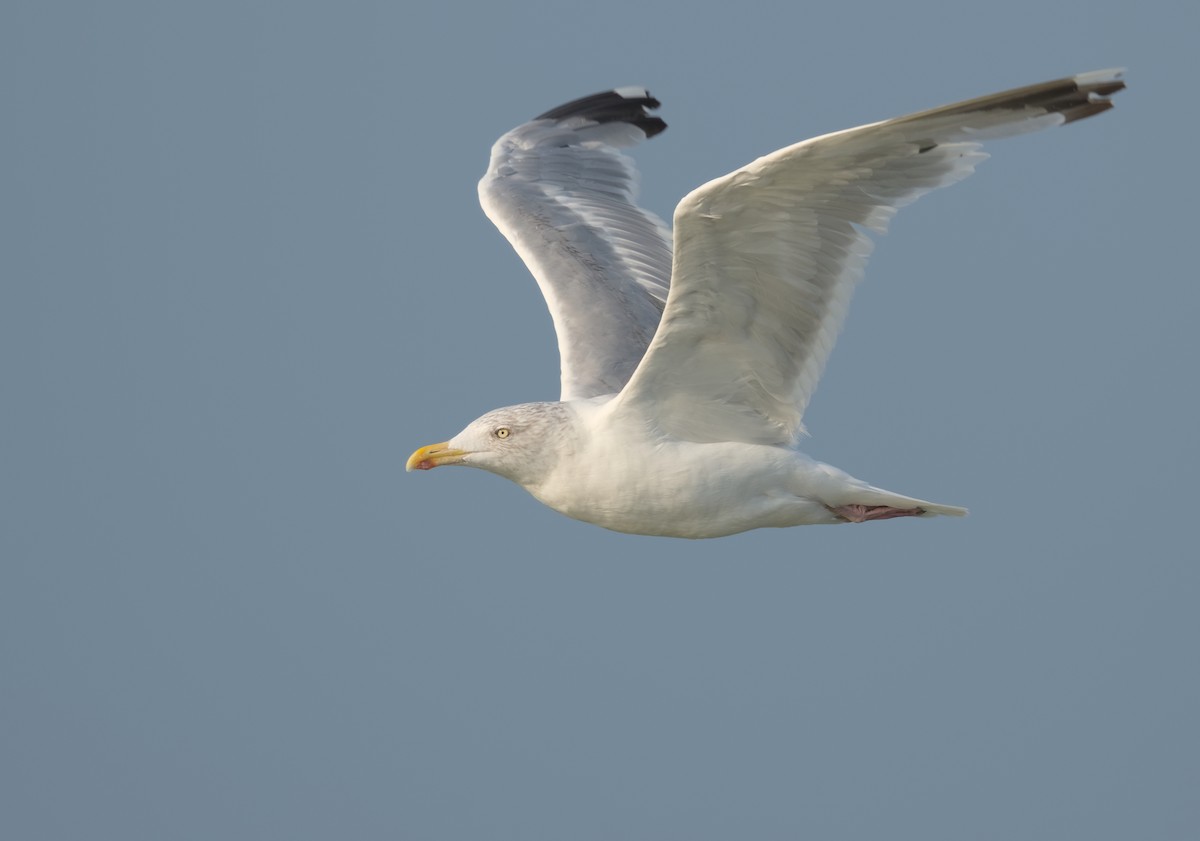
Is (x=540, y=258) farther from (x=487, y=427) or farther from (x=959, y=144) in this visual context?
(x=959, y=144)

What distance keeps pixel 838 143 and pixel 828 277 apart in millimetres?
943

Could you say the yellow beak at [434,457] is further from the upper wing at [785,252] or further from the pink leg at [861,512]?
the pink leg at [861,512]

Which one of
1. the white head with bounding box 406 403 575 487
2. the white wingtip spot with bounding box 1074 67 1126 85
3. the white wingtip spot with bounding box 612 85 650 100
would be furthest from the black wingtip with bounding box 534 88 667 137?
the white wingtip spot with bounding box 1074 67 1126 85

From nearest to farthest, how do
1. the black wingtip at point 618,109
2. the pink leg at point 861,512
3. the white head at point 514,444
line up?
the white head at point 514,444 < the pink leg at point 861,512 < the black wingtip at point 618,109

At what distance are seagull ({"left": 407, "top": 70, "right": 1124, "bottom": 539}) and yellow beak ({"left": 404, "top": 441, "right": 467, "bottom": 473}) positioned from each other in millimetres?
10

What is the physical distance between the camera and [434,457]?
9.16 meters

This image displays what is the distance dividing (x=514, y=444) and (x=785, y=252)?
1.74m

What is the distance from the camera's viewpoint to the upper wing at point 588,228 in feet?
33.1

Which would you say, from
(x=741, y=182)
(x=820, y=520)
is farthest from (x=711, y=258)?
(x=820, y=520)

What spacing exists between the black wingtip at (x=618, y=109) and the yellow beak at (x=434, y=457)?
13.2 ft

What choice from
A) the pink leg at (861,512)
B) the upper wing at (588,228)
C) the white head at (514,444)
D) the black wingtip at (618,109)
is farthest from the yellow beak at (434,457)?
the black wingtip at (618,109)

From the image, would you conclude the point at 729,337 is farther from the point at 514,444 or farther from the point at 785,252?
the point at 514,444

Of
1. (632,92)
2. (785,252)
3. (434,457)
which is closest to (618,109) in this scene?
(632,92)

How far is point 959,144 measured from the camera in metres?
7.44
